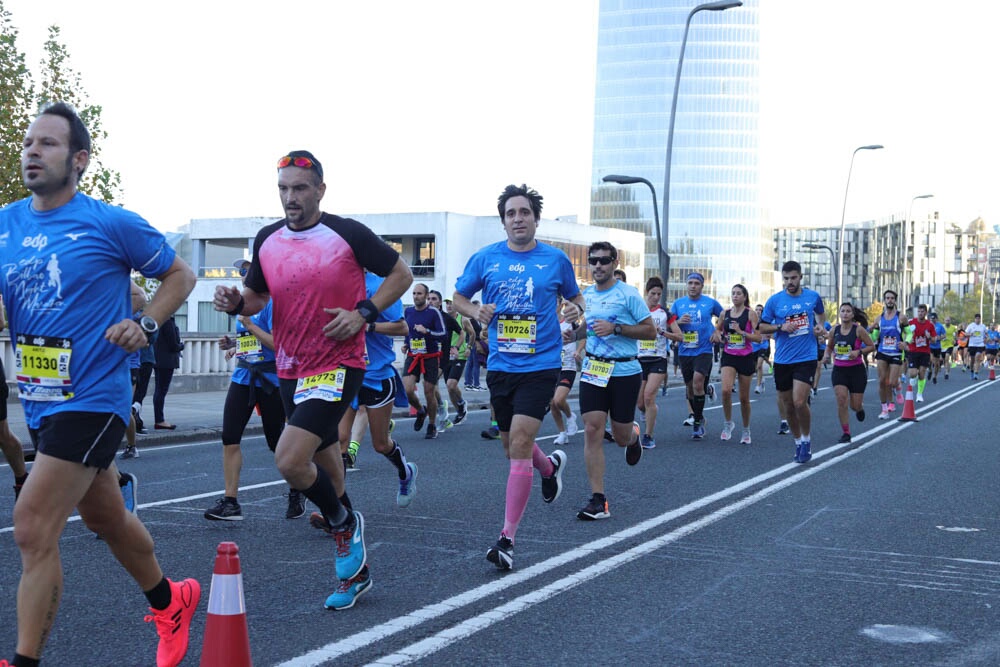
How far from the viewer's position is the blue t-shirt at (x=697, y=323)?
14492 mm

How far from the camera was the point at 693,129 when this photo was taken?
159 m

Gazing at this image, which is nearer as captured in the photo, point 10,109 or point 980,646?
point 980,646

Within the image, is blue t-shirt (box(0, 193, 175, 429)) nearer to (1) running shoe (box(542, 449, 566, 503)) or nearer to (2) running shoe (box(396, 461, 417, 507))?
(1) running shoe (box(542, 449, 566, 503))

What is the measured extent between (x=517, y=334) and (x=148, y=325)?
2985mm

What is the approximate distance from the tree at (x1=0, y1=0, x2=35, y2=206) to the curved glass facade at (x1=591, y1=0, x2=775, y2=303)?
130 meters

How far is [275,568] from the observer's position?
6082 millimetres

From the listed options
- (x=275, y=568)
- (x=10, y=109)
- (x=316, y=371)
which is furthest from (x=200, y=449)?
(x=10, y=109)

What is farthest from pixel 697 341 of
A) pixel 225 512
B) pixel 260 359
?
pixel 225 512

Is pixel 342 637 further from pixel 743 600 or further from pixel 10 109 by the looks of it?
pixel 10 109

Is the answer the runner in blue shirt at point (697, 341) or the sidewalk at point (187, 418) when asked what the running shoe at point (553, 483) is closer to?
the sidewalk at point (187, 418)

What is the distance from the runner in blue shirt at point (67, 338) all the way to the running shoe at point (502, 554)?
2103 mm

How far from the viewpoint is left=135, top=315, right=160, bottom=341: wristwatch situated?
3986 mm

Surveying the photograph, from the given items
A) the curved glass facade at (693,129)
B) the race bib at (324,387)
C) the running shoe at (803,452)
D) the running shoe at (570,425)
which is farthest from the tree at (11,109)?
the curved glass facade at (693,129)

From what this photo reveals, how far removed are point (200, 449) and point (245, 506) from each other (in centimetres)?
457
